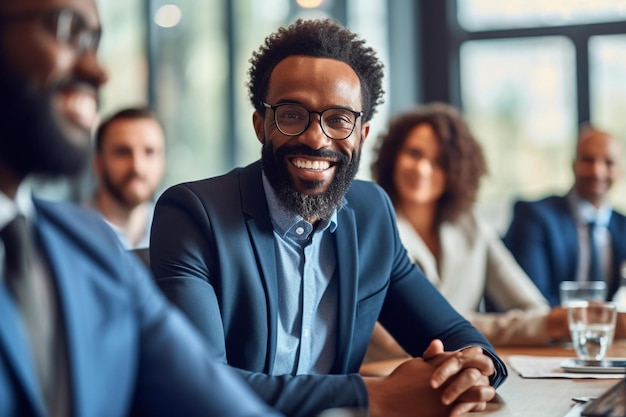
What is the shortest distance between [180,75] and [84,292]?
604 cm

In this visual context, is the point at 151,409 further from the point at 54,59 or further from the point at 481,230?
the point at 481,230

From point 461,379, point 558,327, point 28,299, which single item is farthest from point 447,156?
point 28,299

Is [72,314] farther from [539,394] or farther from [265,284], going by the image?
[539,394]

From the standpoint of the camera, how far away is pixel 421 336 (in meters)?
2.22

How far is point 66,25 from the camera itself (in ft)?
3.66

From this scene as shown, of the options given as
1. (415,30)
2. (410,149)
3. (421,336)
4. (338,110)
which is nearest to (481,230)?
(410,149)

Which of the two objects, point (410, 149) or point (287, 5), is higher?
point (287, 5)

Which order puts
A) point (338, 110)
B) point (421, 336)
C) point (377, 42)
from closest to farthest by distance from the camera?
point (338, 110), point (421, 336), point (377, 42)

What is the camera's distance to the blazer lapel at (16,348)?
100 centimetres

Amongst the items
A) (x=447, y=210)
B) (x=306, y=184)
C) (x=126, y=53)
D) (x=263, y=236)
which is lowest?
(x=447, y=210)

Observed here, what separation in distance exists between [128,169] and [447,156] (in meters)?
1.71

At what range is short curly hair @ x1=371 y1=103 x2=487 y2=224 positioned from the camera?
3652mm

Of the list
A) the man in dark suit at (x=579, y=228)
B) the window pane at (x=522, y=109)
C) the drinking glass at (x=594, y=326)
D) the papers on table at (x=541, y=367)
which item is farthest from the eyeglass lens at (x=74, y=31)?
the window pane at (x=522, y=109)

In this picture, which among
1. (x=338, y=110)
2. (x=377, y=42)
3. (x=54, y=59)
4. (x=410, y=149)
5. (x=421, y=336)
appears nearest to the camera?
(x=54, y=59)
